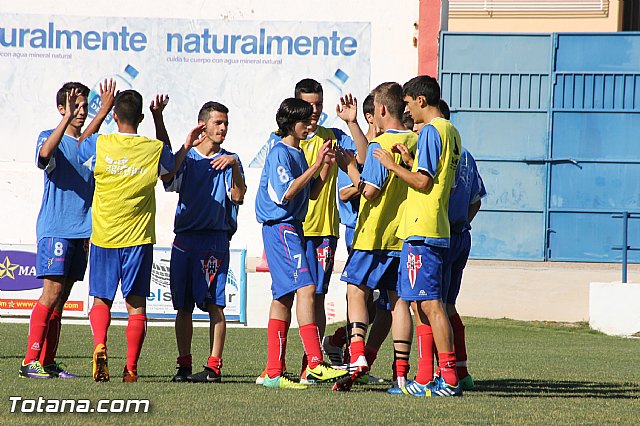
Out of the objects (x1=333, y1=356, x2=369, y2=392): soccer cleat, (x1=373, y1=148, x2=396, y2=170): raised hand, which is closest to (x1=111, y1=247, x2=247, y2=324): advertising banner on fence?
(x1=333, y1=356, x2=369, y2=392): soccer cleat

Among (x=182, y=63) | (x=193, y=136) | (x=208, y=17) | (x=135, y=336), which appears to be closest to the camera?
(x=135, y=336)

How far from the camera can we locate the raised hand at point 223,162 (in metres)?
7.87

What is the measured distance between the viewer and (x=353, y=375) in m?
7.19

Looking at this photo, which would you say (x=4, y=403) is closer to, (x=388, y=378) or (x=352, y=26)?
(x=388, y=378)

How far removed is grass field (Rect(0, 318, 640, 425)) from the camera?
19.2 feet

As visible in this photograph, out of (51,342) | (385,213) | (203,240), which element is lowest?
(51,342)

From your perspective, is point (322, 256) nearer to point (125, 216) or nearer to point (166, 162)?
point (166, 162)

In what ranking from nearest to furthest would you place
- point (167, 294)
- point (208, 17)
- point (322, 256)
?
point (322, 256), point (167, 294), point (208, 17)

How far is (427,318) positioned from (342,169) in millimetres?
1182

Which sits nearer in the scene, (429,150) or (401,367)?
(429,150)

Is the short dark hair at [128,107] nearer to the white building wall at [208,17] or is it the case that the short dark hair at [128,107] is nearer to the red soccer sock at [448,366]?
the red soccer sock at [448,366]

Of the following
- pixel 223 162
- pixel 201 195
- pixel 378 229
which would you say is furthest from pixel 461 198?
pixel 201 195

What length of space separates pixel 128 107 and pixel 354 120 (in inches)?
62.5

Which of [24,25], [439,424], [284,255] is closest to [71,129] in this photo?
[284,255]
